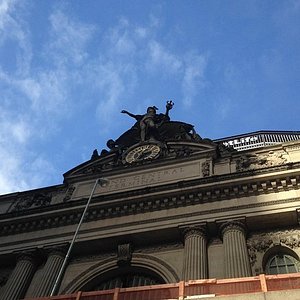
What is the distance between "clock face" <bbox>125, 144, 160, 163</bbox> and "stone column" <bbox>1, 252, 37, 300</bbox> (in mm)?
8267

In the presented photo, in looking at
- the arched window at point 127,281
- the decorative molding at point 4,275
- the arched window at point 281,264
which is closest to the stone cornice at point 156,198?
the decorative molding at point 4,275

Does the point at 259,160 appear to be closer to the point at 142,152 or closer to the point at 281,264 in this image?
the point at 281,264

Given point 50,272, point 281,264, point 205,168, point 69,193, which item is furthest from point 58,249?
point 281,264

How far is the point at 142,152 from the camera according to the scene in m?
28.2

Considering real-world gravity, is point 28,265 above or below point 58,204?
below

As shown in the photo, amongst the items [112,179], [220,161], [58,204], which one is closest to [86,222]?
[58,204]

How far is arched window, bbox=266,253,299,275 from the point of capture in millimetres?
18956

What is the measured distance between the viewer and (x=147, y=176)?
2586cm

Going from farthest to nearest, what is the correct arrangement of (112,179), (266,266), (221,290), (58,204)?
(112,179)
(58,204)
(266,266)
(221,290)

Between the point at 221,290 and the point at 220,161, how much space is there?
46.8 feet

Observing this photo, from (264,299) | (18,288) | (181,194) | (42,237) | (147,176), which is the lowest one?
(264,299)

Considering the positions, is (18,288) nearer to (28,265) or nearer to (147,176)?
(28,265)

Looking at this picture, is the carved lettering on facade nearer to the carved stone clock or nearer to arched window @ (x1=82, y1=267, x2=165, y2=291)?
the carved stone clock

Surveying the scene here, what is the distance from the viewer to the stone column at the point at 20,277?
69.1 ft
